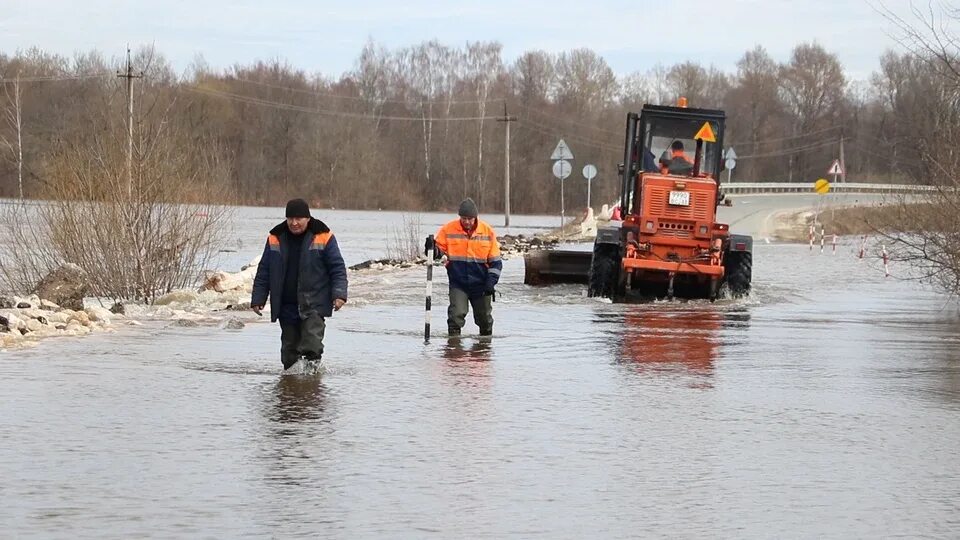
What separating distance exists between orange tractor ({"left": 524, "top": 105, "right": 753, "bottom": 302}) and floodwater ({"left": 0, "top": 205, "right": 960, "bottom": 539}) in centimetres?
525

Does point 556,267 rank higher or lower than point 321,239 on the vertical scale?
lower

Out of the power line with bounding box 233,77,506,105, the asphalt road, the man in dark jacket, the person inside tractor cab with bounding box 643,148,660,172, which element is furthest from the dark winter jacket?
the power line with bounding box 233,77,506,105

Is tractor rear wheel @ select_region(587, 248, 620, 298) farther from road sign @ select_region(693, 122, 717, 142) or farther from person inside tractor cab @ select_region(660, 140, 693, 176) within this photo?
road sign @ select_region(693, 122, 717, 142)

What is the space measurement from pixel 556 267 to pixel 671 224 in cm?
417

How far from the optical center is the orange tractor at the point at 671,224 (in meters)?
23.8

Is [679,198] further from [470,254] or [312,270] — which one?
[312,270]

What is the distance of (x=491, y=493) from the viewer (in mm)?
8344

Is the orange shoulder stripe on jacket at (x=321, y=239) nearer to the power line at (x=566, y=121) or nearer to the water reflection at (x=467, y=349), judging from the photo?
the water reflection at (x=467, y=349)

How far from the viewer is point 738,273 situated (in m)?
25.0

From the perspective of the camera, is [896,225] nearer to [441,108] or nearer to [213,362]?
[213,362]

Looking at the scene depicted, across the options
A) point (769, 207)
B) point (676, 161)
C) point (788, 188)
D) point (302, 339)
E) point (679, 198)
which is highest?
point (676, 161)

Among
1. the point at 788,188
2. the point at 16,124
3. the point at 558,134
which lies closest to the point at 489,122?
the point at 558,134

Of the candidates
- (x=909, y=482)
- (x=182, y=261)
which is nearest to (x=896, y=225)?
(x=182, y=261)

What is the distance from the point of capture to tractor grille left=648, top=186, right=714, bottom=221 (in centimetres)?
2384
